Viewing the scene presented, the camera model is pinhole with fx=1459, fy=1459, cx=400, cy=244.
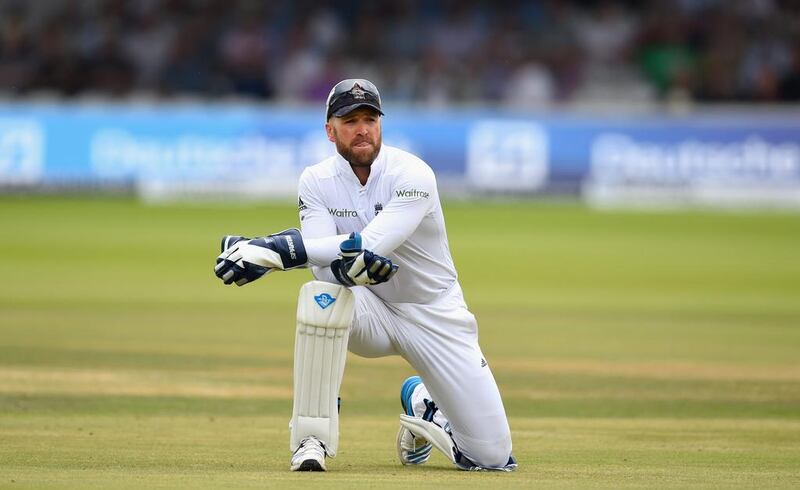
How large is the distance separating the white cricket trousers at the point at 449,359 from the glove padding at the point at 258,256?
1.80ft

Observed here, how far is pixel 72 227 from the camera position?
21703mm

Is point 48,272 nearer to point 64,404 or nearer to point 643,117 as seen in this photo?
point 64,404

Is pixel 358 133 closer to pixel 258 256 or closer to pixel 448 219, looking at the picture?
pixel 258 256

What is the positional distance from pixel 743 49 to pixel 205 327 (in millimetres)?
17937

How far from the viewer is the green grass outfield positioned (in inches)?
238

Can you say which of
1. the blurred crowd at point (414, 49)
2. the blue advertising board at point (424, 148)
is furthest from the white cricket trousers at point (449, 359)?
the blurred crowd at point (414, 49)

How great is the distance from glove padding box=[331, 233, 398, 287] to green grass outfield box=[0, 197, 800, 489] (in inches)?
30.4

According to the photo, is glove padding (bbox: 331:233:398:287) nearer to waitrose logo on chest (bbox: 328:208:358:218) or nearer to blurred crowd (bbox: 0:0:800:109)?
waitrose logo on chest (bbox: 328:208:358:218)

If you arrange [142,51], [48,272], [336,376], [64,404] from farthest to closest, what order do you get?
[142,51] < [48,272] < [64,404] < [336,376]

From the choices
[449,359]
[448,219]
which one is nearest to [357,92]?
[449,359]

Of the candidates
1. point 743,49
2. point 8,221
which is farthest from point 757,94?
point 8,221

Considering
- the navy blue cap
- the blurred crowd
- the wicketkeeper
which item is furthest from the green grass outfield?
the blurred crowd

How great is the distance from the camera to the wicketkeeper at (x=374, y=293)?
575 cm

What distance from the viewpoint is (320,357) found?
5.79 meters
